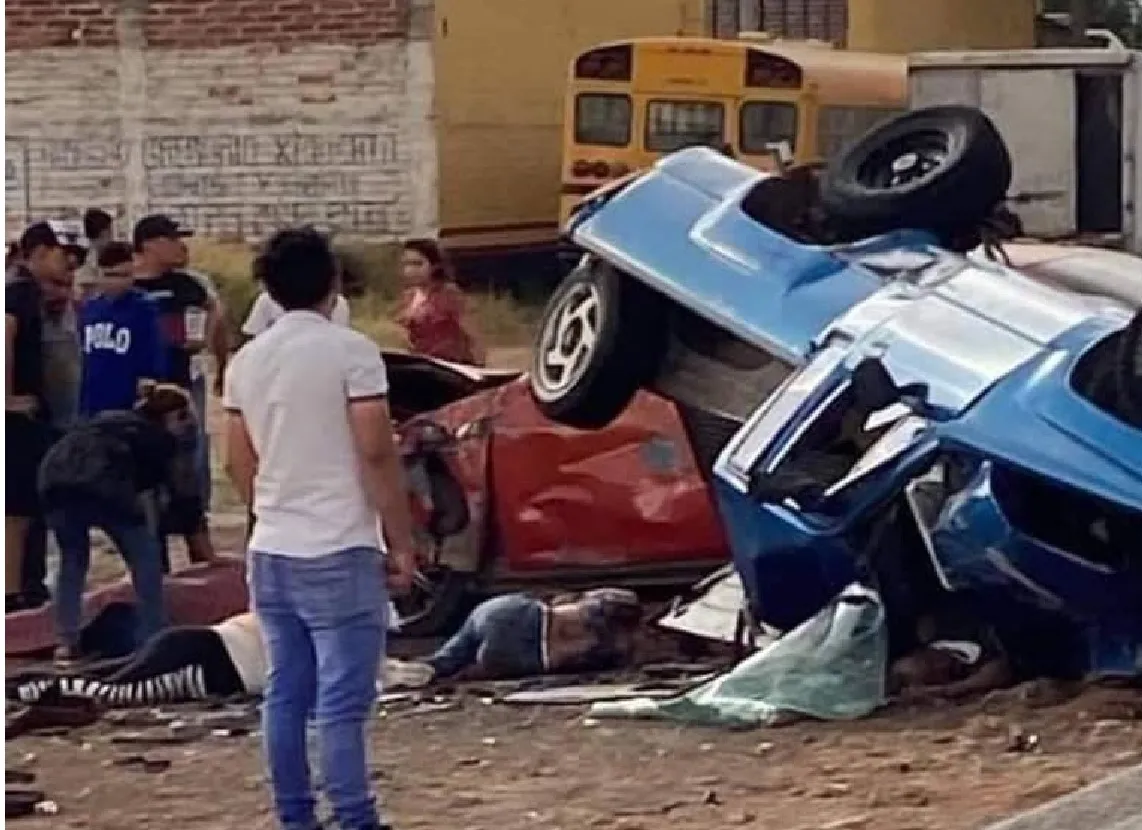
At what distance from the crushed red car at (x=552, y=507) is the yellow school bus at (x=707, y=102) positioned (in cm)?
1469

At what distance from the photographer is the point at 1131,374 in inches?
333

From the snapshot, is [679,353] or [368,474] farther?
[679,353]

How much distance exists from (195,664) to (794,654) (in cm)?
194

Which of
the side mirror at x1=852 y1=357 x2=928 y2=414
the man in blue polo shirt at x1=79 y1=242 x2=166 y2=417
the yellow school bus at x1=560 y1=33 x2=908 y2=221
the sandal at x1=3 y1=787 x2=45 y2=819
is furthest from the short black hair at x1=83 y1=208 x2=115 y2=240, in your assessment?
the yellow school bus at x1=560 y1=33 x2=908 y2=221

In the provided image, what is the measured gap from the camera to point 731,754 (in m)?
8.20

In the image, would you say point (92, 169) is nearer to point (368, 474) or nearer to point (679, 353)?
point (679, 353)

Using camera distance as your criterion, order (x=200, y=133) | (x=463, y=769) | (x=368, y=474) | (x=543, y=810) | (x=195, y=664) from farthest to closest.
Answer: (x=200, y=133), (x=195, y=664), (x=463, y=769), (x=543, y=810), (x=368, y=474)

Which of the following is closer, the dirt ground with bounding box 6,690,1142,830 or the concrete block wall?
the dirt ground with bounding box 6,690,1142,830

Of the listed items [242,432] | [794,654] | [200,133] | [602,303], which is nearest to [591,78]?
[200,133]

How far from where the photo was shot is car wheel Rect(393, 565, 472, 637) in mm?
11000

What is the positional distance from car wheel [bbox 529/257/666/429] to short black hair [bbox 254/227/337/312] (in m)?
3.43

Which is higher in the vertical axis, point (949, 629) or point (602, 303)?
point (602, 303)

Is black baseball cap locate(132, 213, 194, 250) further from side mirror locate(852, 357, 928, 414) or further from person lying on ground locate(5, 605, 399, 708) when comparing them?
side mirror locate(852, 357, 928, 414)

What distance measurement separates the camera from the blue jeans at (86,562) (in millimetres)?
10578
